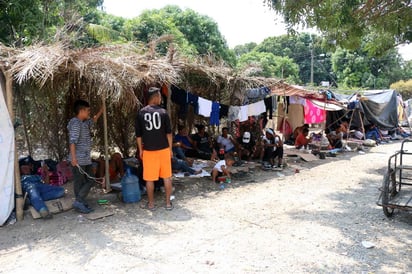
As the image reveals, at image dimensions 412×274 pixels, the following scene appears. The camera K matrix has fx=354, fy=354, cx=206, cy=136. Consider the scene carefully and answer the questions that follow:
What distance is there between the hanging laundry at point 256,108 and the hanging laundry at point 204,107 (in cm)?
135

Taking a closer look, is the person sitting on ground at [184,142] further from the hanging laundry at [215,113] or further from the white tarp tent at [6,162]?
the white tarp tent at [6,162]

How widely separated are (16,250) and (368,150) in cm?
1170

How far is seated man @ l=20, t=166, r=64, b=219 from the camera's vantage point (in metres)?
5.15

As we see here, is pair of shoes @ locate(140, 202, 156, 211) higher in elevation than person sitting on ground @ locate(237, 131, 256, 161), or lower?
lower

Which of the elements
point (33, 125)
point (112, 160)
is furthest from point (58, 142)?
point (112, 160)

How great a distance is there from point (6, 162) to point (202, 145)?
5.31 m

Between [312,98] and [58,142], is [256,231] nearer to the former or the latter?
[58,142]

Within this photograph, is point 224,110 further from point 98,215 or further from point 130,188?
point 98,215

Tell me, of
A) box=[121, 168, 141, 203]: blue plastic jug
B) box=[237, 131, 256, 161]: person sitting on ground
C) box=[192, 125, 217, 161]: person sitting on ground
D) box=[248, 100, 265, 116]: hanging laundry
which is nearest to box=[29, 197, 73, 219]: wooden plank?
box=[121, 168, 141, 203]: blue plastic jug

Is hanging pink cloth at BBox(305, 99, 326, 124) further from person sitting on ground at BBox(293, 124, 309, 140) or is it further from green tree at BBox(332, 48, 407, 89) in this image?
green tree at BBox(332, 48, 407, 89)

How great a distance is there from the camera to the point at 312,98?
37.6 feet

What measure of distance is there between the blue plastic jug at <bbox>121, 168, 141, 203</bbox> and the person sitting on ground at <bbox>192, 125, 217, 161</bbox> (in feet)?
11.6

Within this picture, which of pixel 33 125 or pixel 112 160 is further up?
pixel 33 125

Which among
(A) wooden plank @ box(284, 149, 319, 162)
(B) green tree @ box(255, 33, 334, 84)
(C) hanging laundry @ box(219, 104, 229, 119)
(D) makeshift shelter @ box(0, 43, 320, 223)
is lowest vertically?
(A) wooden plank @ box(284, 149, 319, 162)
